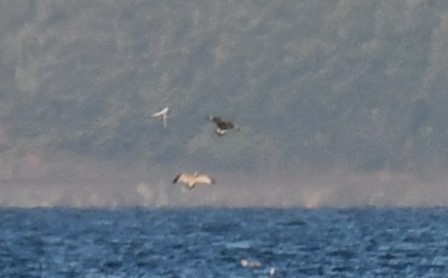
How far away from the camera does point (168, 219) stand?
15462 cm

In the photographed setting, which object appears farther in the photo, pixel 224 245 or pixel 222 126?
pixel 224 245

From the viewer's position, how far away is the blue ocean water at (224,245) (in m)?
80.8

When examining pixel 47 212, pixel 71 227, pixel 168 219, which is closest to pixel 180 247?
pixel 71 227

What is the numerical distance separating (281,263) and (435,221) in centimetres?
5560

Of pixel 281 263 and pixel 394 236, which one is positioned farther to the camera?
pixel 394 236

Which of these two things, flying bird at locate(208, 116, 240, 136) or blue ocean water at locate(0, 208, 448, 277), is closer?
flying bird at locate(208, 116, 240, 136)

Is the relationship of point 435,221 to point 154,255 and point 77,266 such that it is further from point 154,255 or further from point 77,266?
point 77,266

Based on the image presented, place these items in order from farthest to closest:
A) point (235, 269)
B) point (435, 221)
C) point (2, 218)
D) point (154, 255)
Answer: point (2, 218) → point (435, 221) → point (154, 255) → point (235, 269)

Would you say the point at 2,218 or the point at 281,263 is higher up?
the point at 2,218

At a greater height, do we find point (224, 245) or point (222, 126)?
point (224, 245)

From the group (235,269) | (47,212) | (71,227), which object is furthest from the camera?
(47,212)

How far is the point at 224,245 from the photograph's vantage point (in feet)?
330

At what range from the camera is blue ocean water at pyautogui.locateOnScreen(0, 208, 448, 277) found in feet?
265

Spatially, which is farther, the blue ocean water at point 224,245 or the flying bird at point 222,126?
the blue ocean water at point 224,245
